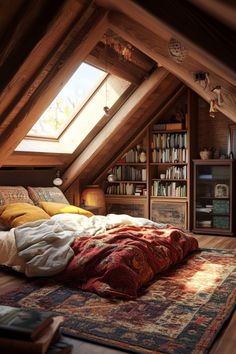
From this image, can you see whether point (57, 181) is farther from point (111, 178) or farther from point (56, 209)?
point (111, 178)

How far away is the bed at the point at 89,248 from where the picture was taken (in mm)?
3564

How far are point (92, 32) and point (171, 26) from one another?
237cm

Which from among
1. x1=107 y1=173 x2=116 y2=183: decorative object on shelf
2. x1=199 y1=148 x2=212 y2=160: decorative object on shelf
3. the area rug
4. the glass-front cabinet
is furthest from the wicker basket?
the area rug

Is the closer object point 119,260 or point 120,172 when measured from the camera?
point 119,260

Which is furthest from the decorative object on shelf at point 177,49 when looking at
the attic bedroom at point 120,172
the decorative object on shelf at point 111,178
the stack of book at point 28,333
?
the decorative object on shelf at point 111,178

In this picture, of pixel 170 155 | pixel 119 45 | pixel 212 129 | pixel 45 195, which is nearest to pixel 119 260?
pixel 45 195

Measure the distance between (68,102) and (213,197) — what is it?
280cm

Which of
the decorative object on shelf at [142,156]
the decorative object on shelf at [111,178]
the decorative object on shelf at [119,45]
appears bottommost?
the decorative object on shelf at [111,178]

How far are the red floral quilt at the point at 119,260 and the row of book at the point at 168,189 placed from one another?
2598mm

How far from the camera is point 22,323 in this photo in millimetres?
1997

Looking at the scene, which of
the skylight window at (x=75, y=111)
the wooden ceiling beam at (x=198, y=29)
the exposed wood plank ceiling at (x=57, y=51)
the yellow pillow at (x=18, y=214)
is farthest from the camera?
the skylight window at (x=75, y=111)

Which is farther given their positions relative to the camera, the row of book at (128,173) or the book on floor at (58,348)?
the row of book at (128,173)

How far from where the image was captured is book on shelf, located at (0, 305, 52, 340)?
195cm

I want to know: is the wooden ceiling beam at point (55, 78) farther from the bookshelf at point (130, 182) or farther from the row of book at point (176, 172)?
the row of book at point (176, 172)
